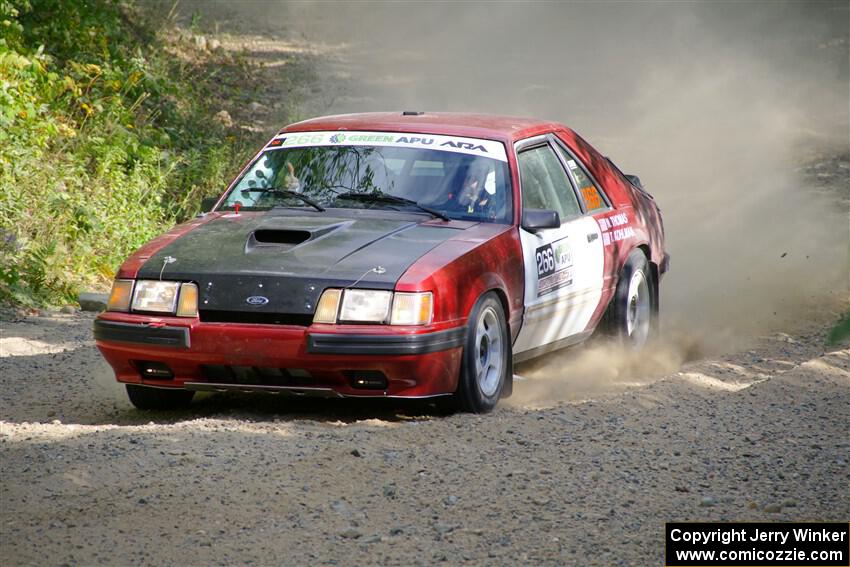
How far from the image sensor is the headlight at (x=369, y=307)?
20.5ft

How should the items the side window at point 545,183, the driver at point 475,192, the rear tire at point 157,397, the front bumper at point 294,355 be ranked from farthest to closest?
the side window at point 545,183, the driver at point 475,192, the rear tire at point 157,397, the front bumper at point 294,355

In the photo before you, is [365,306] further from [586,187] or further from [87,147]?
[87,147]

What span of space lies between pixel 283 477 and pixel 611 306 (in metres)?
3.72

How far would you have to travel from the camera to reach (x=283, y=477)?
5.38 m

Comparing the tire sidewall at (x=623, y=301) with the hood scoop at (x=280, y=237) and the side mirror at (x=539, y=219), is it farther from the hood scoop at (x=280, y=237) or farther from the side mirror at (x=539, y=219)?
the hood scoop at (x=280, y=237)

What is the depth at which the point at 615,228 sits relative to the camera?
8.53 m

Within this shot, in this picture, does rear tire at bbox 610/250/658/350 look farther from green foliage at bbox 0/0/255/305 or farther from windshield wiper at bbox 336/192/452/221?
green foliage at bbox 0/0/255/305

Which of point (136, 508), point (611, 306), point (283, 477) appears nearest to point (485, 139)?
point (611, 306)

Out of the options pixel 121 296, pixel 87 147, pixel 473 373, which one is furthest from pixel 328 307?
pixel 87 147

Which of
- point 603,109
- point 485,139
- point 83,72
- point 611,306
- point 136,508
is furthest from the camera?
point 603,109

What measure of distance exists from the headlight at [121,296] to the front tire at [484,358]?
1.76 meters

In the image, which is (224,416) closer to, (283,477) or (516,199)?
(283,477)

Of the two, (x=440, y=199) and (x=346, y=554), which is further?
(x=440, y=199)

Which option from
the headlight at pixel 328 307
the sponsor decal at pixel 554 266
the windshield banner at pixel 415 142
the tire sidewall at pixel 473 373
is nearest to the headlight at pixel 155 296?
the headlight at pixel 328 307
